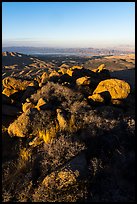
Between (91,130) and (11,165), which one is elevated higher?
(91,130)

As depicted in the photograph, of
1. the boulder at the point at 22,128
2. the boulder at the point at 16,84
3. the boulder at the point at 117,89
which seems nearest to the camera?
the boulder at the point at 22,128

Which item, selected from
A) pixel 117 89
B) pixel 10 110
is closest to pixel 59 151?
pixel 10 110

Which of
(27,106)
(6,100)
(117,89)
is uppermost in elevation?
(117,89)

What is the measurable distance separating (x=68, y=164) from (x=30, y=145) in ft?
6.33

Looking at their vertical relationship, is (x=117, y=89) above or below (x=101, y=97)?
above

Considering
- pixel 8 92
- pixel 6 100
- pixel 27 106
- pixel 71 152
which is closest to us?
pixel 71 152

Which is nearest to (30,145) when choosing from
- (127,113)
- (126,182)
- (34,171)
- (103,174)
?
(34,171)

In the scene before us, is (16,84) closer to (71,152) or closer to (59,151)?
(59,151)

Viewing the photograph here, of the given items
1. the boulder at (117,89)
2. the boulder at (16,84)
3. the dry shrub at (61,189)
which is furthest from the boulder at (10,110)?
the dry shrub at (61,189)

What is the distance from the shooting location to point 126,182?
24.4 ft

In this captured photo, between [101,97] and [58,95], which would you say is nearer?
[101,97]

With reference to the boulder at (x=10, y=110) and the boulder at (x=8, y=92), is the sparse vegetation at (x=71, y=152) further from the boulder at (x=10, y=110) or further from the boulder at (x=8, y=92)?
the boulder at (x=8, y=92)

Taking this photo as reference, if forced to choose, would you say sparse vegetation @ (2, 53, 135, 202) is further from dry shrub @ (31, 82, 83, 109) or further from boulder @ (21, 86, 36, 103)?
boulder @ (21, 86, 36, 103)

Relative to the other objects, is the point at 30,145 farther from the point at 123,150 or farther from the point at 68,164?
the point at 123,150
